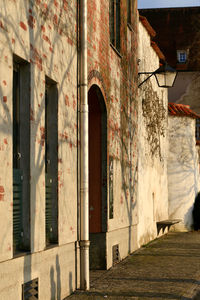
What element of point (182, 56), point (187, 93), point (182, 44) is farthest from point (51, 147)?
point (182, 44)

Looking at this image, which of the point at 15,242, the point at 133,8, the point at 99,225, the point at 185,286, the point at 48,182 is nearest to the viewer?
the point at 15,242

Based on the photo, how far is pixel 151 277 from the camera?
9.77 meters

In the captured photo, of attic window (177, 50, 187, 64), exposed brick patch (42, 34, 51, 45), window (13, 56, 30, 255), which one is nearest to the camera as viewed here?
window (13, 56, 30, 255)

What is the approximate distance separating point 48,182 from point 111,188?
3.73m

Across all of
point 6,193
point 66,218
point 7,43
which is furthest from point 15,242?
point 7,43

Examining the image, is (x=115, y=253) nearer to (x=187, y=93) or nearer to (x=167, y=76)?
(x=167, y=76)

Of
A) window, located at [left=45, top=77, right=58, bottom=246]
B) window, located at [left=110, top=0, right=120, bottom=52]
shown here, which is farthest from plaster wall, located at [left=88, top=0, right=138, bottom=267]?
window, located at [left=45, top=77, right=58, bottom=246]

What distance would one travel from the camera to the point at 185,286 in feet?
29.0

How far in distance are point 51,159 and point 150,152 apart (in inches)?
382

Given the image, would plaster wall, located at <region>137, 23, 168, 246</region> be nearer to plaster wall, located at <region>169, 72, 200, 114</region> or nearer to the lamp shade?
the lamp shade

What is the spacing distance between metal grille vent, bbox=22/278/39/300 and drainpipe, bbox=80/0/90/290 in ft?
5.67

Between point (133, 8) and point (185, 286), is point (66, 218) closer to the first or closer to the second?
point (185, 286)

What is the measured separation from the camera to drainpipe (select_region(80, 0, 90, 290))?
28.5 ft

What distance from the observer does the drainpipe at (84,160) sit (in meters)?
8.68
